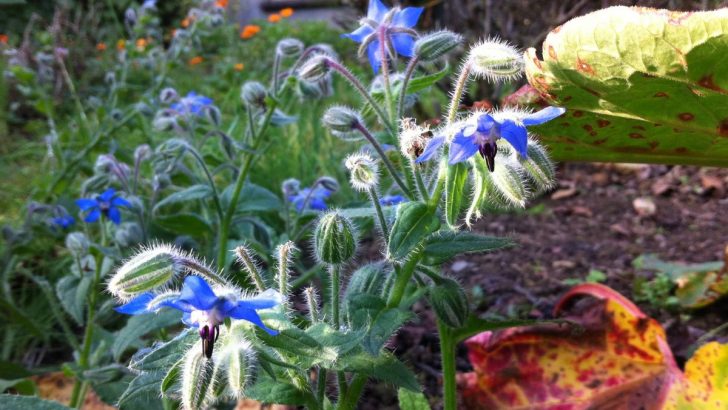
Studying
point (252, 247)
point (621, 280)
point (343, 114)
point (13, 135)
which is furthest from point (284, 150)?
point (13, 135)

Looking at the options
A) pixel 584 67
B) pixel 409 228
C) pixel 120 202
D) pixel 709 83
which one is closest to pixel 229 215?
pixel 120 202

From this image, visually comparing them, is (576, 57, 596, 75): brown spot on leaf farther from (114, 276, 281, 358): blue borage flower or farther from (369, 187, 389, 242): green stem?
Answer: (114, 276, 281, 358): blue borage flower

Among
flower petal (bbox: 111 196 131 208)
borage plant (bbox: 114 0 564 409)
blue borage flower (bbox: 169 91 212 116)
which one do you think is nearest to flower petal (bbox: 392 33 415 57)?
borage plant (bbox: 114 0 564 409)

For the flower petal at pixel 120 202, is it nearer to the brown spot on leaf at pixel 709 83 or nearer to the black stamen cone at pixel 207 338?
the black stamen cone at pixel 207 338

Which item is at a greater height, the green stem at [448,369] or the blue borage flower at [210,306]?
the blue borage flower at [210,306]

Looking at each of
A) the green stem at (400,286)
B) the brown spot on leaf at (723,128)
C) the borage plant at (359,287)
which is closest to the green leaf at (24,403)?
the borage plant at (359,287)
